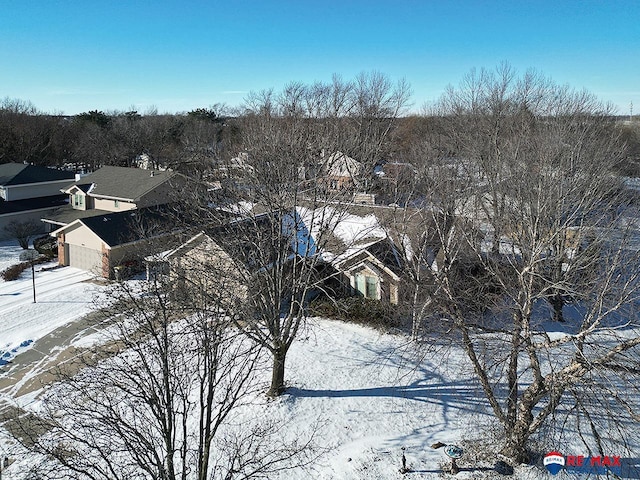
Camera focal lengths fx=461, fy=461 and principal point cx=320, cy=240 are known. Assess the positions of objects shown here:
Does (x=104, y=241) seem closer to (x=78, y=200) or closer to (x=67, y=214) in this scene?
(x=67, y=214)

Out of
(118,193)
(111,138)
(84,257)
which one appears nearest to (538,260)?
(84,257)

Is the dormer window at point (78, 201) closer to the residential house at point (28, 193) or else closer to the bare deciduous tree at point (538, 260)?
the residential house at point (28, 193)

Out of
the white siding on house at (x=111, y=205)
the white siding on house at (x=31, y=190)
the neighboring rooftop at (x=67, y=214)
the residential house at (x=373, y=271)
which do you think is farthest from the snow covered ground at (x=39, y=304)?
the residential house at (x=373, y=271)

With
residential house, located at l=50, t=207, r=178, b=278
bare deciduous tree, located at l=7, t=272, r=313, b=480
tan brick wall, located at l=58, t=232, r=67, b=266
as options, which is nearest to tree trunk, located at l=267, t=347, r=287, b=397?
bare deciduous tree, located at l=7, t=272, r=313, b=480

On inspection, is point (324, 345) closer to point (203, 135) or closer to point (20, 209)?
point (20, 209)

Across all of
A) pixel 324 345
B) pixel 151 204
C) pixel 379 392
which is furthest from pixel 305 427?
pixel 151 204

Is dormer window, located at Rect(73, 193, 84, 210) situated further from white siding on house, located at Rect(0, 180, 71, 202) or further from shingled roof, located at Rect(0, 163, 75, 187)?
shingled roof, located at Rect(0, 163, 75, 187)
